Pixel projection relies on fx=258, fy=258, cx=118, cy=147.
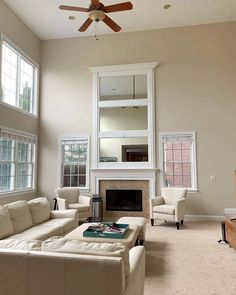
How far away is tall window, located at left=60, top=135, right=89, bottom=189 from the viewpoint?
7777mm

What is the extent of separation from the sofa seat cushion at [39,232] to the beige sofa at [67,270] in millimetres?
1790

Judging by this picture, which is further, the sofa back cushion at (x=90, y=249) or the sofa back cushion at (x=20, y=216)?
the sofa back cushion at (x=20, y=216)

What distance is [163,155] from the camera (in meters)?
7.35

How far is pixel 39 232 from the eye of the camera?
12.9 feet

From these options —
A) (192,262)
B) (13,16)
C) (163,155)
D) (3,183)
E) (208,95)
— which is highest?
(13,16)

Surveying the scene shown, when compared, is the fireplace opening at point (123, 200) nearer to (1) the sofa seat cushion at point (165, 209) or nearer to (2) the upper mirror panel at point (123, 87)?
(1) the sofa seat cushion at point (165, 209)

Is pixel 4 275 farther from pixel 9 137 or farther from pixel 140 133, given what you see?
pixel 140 133

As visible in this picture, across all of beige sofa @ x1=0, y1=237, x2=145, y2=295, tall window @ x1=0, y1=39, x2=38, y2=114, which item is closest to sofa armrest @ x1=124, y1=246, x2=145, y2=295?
beige sofa @ x1=0, y1=237, x2=145, y2=295

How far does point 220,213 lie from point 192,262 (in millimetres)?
3434

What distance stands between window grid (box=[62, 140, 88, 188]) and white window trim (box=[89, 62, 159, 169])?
1.44 feet

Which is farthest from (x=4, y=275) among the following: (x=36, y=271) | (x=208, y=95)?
(x=208, y=95)

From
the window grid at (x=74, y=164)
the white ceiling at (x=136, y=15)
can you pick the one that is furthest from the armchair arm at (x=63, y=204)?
the white ceiling at (x=136, y=15)

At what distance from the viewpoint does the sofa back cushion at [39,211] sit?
178 inches

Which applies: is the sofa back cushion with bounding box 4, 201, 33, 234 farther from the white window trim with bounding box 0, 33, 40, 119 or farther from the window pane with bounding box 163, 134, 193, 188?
the window pane with bounding box 163, 134, 193, 188
